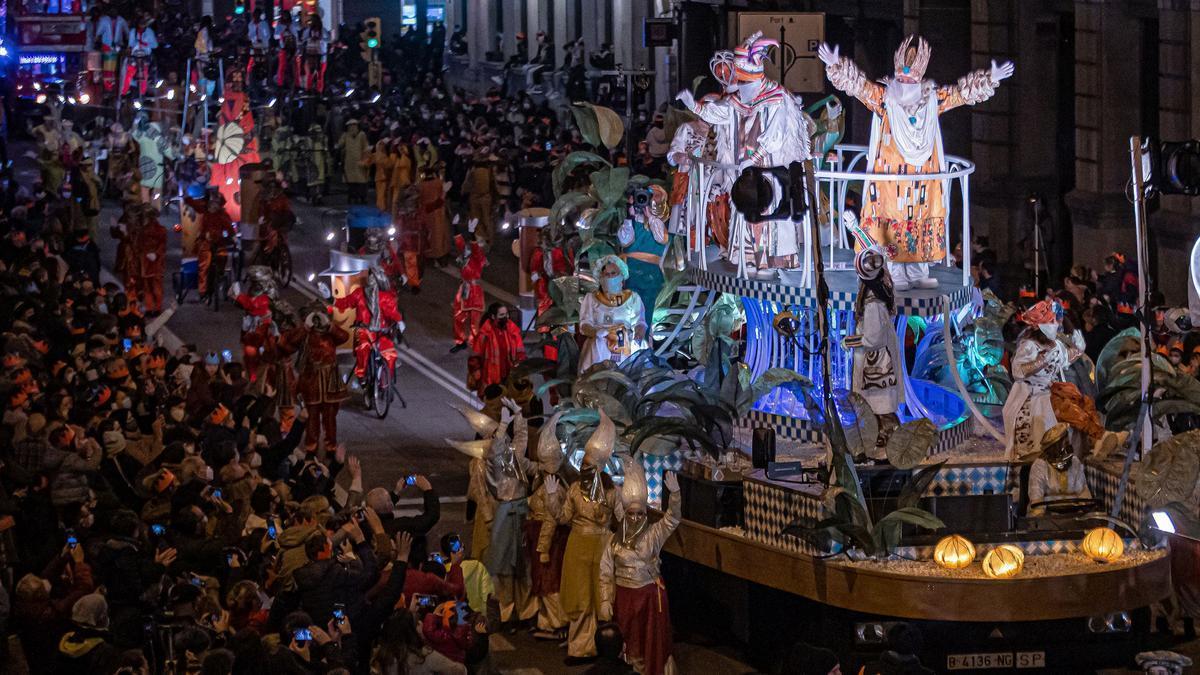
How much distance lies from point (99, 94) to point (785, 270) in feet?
115

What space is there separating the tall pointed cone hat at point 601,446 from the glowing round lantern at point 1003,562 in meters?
2.76

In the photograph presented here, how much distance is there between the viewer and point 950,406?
17.7 metres

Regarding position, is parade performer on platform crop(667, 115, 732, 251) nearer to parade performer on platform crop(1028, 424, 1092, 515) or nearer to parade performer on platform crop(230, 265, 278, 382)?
parade performer on platform crop(1028, 424, 1092, 515)

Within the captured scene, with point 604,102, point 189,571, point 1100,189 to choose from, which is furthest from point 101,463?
point 604,102

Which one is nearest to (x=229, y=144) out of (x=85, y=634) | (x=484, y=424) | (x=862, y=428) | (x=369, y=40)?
(x=484, y=424)

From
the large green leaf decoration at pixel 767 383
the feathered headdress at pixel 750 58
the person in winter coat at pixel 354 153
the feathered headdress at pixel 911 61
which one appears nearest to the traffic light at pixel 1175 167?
the feathered headdress at pixel 911 61

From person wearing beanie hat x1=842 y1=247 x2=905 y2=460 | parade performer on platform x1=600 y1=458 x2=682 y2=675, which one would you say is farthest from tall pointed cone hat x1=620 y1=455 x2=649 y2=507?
person wearing beanie hat x1=842 y1=247 x2=905 y2=460

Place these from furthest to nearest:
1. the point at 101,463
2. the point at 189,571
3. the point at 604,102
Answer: the point at 604,102, the point at 101,463, the point at 189,571

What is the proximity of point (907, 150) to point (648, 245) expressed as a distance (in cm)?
407


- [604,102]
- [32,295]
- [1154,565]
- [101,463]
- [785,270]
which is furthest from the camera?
[604,102]

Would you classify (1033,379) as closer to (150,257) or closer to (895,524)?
(895,524)

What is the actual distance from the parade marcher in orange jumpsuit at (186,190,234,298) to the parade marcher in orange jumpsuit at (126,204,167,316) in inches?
24.1

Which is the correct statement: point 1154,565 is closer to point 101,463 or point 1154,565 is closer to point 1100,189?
point 101,463

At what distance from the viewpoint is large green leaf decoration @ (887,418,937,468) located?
618 inches
